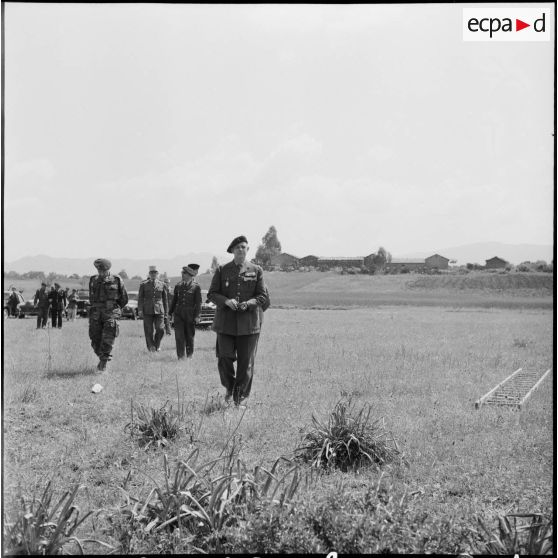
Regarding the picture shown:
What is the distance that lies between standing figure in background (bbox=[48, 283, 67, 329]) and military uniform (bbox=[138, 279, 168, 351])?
1.63m

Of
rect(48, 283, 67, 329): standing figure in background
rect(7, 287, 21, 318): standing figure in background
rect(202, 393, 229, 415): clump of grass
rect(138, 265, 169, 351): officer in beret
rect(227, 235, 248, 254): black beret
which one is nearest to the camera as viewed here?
rect(7, 287, 21, 318): standing figure in background

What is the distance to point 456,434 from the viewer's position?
14.6 ft

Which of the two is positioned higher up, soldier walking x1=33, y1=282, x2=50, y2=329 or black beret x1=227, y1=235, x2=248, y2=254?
black beret x1=227, y1=235, x2=248, y2=254

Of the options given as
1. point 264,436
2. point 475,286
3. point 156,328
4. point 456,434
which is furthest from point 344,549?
point 156,328

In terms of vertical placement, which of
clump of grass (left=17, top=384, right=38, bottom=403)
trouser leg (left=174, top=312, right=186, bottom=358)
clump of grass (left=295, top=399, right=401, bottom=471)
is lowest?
clump of grass (left=295, top=399, right=401, bottom=471)

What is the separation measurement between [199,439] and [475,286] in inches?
100

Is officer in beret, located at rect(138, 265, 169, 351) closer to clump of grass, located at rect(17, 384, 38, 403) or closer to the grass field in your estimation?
the grass field

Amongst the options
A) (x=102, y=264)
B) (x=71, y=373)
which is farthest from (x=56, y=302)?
(x=102, y=264)

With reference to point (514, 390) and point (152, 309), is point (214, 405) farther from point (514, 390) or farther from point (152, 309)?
point (152, 309)

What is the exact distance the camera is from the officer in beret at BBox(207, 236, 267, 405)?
229 inches

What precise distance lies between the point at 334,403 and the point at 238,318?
1636mm

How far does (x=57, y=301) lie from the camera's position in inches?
218

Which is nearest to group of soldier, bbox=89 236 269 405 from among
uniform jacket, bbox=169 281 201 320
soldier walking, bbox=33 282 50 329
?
soldier walking, bbox=33 282 50 329

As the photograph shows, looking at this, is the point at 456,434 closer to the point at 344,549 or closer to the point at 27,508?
the point at 344,549
